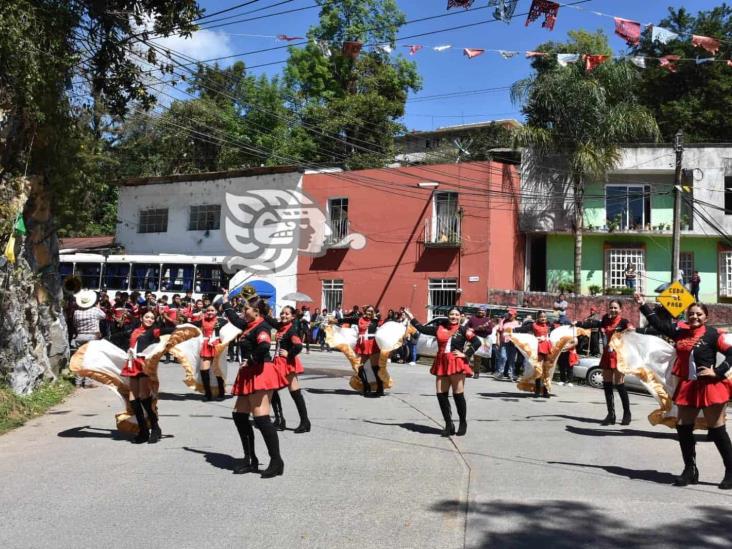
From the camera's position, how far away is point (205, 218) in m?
35.4

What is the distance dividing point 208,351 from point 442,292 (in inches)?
698

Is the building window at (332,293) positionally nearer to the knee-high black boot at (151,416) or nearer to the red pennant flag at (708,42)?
the red pennant flag at (708,42)

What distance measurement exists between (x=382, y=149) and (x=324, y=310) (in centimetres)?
1198

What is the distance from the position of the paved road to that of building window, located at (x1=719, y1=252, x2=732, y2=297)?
2082 centimetres

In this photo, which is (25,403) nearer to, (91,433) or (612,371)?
(91,433)

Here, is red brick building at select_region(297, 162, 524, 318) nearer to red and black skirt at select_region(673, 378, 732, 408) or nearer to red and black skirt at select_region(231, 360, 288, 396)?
red and black skirt at select_region(673, 378, 732, 408)

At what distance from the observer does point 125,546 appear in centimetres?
527

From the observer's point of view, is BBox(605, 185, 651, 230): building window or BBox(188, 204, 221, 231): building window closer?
BBox(605, 185, 651, 230): building window

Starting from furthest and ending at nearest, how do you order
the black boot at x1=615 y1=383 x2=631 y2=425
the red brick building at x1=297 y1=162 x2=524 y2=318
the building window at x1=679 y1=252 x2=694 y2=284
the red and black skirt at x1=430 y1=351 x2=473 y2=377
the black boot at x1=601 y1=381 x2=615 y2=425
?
the building window at x1=679 y1=252 x2=694 y2=284 < the red brick building at x1=297 y1=162 x2=524 y2=318 < the black boot at x1=601 y1=381 x2=615 y2=425 < the black boot at x1=615 y1=383 x2=631 y2=425 < the red and black skirt at x1=430 y1=351 x2=473 y2=377

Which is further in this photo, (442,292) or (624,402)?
(442,292)

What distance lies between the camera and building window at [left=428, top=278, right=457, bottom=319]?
96.2 ft

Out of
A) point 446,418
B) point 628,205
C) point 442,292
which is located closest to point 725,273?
point 628,205

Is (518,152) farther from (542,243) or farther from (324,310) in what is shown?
(324,310)

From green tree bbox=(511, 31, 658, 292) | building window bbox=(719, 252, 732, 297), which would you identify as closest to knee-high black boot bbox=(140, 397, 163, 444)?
green tree bbox=(511, 31, 658, 292)
